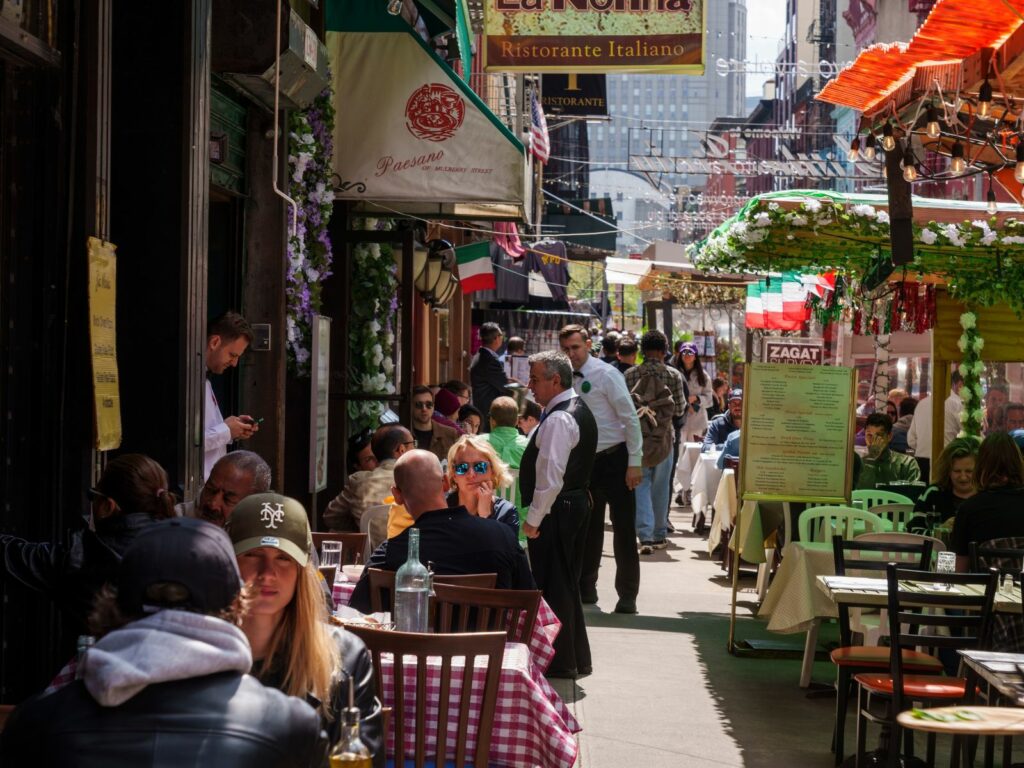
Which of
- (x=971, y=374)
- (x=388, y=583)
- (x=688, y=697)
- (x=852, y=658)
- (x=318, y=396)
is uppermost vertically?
(x=971, y=374)

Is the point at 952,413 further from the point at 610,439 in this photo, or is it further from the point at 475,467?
the point at 475,467

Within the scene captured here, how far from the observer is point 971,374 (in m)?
13.4

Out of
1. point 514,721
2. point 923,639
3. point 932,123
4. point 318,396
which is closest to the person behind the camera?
point 514,721

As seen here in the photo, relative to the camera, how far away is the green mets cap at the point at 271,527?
12.1 ft

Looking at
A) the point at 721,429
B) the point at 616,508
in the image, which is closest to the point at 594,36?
the point at 616,508

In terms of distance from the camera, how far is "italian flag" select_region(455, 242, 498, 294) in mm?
21938

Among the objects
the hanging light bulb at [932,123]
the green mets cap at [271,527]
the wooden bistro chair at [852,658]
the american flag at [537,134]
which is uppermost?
the american flag at [537,134]

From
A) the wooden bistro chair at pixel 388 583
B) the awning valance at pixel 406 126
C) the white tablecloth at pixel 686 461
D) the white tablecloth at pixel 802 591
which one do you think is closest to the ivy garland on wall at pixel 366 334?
the awning valance at pixel 406 126

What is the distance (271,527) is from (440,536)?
2605mm

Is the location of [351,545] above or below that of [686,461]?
above

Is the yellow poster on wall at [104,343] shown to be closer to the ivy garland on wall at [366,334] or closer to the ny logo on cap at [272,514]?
the ny logo on cap at [272,514]

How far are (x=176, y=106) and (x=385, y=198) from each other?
462cm

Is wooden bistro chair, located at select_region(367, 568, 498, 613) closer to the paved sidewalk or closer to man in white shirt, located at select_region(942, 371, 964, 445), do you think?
the paved sidewalk

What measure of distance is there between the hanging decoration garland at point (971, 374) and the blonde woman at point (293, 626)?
10.6 m
